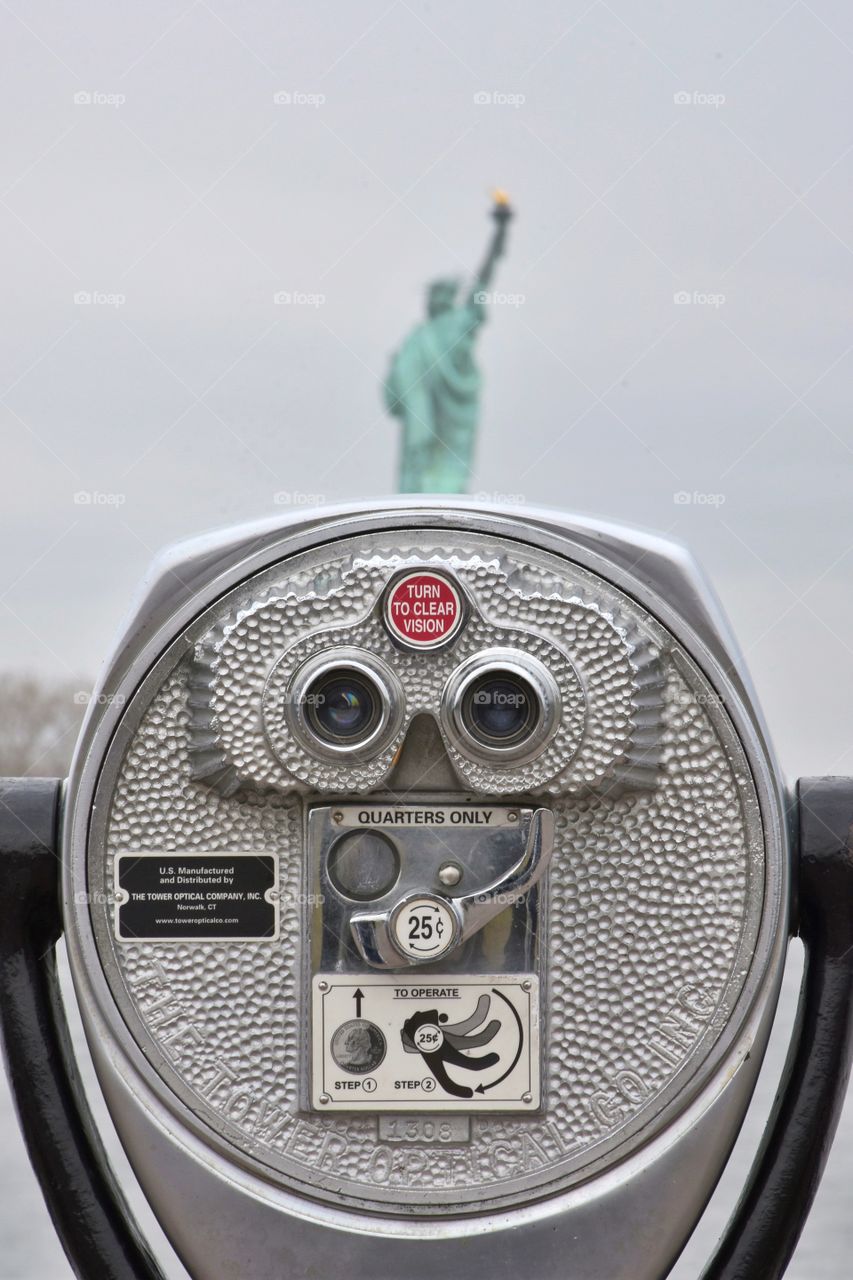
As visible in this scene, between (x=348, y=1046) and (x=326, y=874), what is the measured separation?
0.18 meters

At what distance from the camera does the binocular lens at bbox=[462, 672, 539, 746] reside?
1.48 meters

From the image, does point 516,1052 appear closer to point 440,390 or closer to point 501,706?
point 501,706

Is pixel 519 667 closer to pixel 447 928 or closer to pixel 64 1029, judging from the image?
pixel 447 928

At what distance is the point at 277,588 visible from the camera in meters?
1.51

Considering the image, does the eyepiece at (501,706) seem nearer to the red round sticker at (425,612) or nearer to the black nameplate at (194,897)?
the red round sticker at (425,612)

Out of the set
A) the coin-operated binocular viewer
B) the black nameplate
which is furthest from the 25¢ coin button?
the black nameplate

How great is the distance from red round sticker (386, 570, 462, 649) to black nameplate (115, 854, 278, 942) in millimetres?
277

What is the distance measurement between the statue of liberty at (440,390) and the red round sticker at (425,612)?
273 cm

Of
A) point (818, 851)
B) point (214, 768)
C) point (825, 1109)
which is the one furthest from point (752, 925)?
point (214, 768)

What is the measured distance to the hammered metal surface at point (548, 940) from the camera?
150cm

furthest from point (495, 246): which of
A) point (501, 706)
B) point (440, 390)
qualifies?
point (501, 706)

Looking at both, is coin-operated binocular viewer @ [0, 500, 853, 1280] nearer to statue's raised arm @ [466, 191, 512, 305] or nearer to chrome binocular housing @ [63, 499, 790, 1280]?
chrome binocular housing @ [63, 499, 790, 1280]

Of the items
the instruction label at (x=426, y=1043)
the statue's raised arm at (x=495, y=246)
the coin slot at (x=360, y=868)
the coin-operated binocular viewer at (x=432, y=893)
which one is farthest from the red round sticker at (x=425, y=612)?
the statue's raised arm at (x=495, y=246)

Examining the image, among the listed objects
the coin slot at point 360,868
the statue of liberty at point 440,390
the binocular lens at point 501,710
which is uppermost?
the statue of liberty at point 440,390
